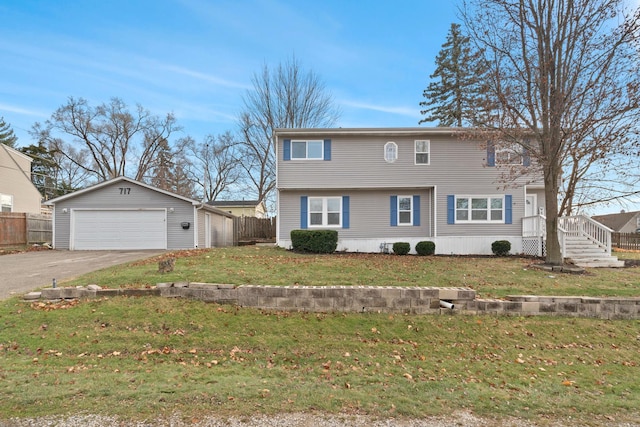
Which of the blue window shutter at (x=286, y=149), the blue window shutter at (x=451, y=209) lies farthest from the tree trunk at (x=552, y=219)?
the blue window shutter at (x=286, y=149)

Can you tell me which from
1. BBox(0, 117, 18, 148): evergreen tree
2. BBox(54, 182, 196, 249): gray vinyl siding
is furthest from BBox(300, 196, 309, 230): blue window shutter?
BBox(0, 117, 18, 148): evergreen tree

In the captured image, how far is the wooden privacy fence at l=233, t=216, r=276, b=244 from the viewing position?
22.3 m

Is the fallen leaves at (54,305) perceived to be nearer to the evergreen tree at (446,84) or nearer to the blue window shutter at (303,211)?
the blue window shutter at (303,211)

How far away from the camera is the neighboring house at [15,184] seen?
19.4 m

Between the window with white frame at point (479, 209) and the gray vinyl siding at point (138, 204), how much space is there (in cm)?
1207

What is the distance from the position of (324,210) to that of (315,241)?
189 centimetres

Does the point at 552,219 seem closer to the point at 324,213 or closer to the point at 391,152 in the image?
the point at 391,152

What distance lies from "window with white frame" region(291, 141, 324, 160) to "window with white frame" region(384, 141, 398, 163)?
2791 millimetres

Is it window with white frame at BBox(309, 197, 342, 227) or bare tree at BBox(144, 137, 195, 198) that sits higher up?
bare tree at BBox(144, 137, 195, 198)

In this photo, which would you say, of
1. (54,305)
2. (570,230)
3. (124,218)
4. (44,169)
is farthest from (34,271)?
(44,169)

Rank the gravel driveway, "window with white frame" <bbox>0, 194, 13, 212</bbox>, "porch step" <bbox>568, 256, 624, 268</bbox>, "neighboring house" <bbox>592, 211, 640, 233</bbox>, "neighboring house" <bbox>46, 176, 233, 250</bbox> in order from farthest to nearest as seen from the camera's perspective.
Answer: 1. "neighboring house" <bbox>592, 211, 640, 233</bbox>
2. "window with white frame" <bbox>0, 194, 13, 212</bbox>
3. "neighboring house" <bbox>46, 176, 233, 250</bbox>
4. "porch step" <bbox>568, 256, 624, 268</bbox>
5. the gravel driveway

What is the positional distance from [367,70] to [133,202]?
42.7 ft

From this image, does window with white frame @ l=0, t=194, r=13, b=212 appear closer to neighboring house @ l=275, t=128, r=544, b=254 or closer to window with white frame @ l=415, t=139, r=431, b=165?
neighboring house @ l=275, t=128, r=544, b=254

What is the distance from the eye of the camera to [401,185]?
593 inches
